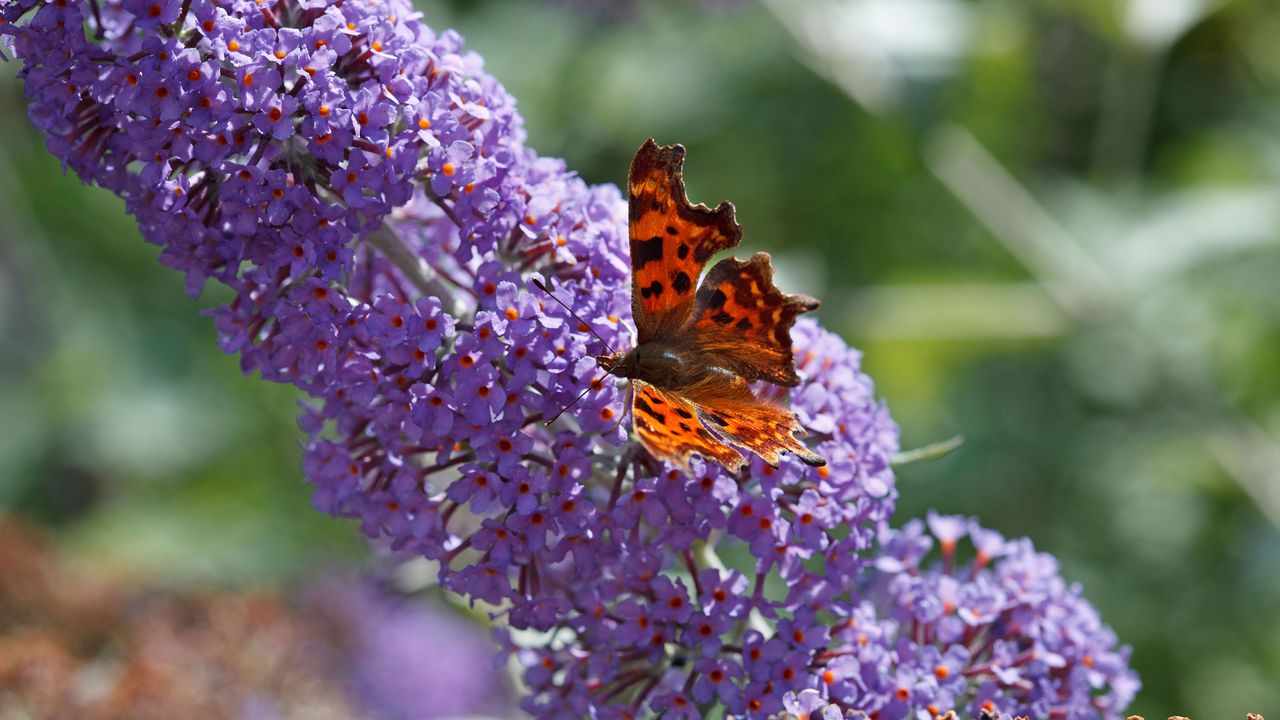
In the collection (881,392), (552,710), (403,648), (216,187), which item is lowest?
(552,710)

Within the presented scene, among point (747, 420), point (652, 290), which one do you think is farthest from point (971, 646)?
point (652, 290)

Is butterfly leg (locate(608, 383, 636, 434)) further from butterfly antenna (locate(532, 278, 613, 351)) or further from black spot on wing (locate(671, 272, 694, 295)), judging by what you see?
black spot on wing (locate(671, 272, 694, 295))

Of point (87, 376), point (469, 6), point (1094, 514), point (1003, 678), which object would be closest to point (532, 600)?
point (1003, 678)

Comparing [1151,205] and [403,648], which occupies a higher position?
[1151,205]

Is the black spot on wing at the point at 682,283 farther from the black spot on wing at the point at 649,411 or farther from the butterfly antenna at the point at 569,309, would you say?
the black spot on wing at the point at 649,411

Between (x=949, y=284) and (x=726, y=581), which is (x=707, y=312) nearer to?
(x=726, y=581)

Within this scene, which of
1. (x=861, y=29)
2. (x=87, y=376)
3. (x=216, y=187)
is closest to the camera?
(x=216, y=187)

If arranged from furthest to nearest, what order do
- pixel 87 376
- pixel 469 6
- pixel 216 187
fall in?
pixel 469 6, pixel 87 376, pixel 216 187

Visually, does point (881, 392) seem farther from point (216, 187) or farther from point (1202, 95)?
point (216, 187)
